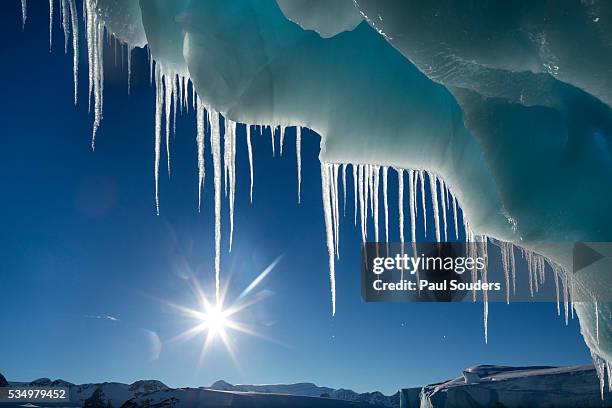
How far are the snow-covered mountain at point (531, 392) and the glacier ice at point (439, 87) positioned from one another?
31.6 metres

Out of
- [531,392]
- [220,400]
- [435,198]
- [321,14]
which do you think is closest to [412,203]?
[435,198]

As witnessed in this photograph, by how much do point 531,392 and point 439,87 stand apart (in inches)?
1309

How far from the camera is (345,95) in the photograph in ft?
12.3

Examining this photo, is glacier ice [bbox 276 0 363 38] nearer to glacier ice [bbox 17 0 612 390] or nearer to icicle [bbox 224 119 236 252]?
glacier ice [bbox 17 0 612 390]

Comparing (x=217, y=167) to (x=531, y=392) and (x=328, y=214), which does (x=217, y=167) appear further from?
(x=531, y=392)

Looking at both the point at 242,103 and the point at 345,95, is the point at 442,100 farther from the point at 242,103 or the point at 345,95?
the point at 242,103

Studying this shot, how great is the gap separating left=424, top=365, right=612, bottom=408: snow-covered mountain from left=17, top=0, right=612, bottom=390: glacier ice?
31.6m

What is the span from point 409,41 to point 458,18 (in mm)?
264

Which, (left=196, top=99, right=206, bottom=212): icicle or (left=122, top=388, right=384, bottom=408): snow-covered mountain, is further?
(left=122, top=388, right=384, bottom=408): snow-covered mountain

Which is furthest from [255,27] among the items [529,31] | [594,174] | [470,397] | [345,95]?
[470,397]

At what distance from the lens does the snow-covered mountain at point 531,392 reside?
31.5m

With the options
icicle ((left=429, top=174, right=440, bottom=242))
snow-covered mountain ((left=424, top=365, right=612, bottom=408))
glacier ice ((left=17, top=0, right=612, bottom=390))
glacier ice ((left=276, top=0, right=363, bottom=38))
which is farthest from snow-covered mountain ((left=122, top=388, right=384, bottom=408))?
glacier ice ((left=276, top=0, right=363, bottom=38))

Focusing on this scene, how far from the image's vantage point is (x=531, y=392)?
106ft

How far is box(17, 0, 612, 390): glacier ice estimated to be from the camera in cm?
278
